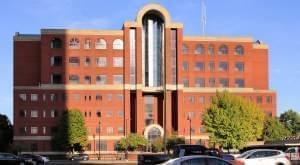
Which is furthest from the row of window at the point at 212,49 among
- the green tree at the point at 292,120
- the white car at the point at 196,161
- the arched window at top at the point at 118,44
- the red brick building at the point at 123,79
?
the white car at the point at 196,161

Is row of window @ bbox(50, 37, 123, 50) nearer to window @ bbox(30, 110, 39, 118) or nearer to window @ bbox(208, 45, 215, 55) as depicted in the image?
window @ bbox(30, 110, 39, 118)

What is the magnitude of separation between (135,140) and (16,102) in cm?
2812

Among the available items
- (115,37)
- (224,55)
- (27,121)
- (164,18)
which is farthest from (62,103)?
(224,55)

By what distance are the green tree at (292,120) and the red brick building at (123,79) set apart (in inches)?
1494

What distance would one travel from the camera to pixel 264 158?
42531 millimetres

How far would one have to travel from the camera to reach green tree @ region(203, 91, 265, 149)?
104438 millimetres

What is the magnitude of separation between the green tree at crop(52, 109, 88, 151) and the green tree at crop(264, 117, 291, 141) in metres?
39.7

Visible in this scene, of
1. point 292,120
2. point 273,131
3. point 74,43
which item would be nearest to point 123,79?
point 74,43

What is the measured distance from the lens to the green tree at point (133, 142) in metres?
131

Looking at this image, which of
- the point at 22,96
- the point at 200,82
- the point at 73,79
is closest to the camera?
the point at 22,96

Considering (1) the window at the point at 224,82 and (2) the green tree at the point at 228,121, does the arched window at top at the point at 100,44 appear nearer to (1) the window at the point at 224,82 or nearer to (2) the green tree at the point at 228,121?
(1) the window at the point at 224,82

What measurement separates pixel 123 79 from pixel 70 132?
19.6 m

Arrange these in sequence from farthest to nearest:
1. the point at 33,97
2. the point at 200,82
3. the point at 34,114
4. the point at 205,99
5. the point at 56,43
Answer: the point at 200,82
the point at 205,99
the point at 56,43
the point at 33,97
the point at 34,114

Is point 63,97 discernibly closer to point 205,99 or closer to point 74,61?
point 74,61
